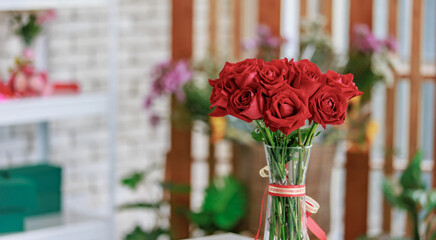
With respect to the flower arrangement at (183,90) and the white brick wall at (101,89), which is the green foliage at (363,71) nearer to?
the flower arrangement at (183,90)

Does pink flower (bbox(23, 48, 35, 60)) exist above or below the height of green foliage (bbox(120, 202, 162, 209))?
above

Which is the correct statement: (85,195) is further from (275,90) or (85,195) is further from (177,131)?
(275,90)

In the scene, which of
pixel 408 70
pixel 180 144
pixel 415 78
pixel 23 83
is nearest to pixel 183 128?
pixel 180 144

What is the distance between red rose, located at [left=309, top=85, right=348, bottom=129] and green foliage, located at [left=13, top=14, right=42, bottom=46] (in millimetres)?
2032

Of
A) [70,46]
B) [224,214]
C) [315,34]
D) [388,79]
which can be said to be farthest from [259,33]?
[70,46]

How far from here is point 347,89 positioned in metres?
1.25

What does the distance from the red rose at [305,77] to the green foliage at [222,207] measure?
1669 millimetres

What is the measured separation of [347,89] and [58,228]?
180 cm

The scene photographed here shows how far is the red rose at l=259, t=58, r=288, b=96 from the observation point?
124 centimetres

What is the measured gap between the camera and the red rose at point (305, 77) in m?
1.25

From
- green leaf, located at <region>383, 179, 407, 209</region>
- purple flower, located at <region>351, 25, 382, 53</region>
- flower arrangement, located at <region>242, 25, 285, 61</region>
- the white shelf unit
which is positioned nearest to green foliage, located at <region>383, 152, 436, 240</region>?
green leaf, located at <region>383, 179, 407, 209</region>

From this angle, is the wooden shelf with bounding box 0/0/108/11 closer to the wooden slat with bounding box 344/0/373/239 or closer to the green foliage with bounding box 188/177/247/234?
the green foliage with bounding box 188/177/247/234

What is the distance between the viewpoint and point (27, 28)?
3018 millimetres

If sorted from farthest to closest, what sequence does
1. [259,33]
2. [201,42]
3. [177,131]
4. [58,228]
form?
→ [201,42] → [177,131] → [259,33] → [58,228]
